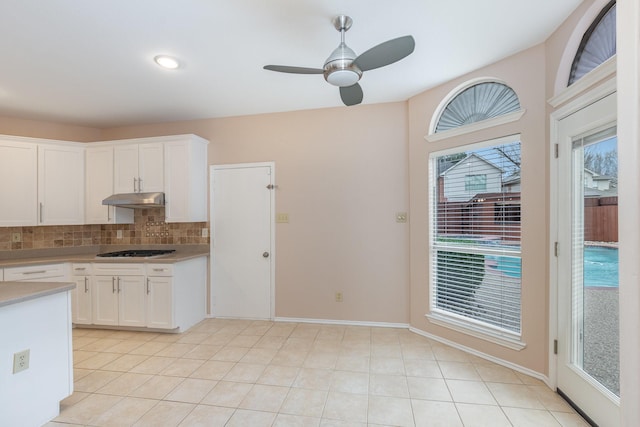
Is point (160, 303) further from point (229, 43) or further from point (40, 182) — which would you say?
point (229, 43)

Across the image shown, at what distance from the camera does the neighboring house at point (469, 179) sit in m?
2.61

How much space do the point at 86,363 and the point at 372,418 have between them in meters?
2.65

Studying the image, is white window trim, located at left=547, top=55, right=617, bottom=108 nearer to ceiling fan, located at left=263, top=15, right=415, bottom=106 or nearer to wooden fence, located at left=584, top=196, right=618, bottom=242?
wooden fence, located at left=584, top=196, right=618, bottom=242

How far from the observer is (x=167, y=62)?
2.47m

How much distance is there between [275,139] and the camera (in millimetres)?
3682

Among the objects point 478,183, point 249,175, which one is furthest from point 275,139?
point 478,183

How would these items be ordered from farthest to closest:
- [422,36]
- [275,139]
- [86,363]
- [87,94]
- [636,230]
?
[275,139] < [87,94] < [86,363] < [422,36] < [636,230]

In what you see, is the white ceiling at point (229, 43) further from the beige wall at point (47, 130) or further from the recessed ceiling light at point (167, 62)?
the beige wall at point (47, 130)

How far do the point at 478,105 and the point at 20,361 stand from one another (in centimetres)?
408

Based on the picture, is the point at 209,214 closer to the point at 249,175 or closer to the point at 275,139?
the point at 249,175

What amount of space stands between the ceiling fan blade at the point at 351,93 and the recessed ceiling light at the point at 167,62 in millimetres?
1507

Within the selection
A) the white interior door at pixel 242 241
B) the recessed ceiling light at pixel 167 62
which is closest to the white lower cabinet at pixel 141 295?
the white interior door at pixel 242 241

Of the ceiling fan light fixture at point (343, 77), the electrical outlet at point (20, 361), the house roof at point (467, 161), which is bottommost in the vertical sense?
the electrical outlet at point (20, 361)

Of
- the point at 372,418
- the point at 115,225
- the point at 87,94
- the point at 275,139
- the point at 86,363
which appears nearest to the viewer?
the point at 372,418
